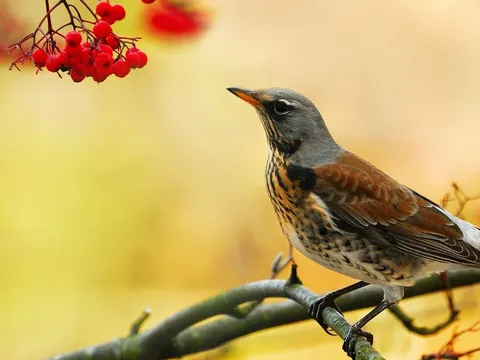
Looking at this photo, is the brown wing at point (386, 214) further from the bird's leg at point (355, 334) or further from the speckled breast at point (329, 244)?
the bird's leg at point (355, 334)

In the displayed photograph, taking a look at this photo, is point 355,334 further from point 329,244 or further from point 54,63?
point 54,63

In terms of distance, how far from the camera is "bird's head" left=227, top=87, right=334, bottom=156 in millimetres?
1956

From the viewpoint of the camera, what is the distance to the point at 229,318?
2.06 metres

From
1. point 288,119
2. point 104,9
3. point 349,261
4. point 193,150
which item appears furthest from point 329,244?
point 193,150

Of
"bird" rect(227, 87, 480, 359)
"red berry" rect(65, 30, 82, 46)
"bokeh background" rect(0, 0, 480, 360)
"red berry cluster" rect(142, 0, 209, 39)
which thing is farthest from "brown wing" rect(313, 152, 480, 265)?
"bokeh background" rect(0, 0, 480, 360)

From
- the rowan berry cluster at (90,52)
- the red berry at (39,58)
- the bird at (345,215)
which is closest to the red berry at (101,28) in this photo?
the rowan berry cluster at (90,52)

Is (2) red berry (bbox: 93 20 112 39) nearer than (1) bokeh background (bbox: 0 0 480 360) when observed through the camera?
Yes

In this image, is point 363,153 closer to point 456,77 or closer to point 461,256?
point 456,77

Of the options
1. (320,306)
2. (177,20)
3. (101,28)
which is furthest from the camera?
(177,20)

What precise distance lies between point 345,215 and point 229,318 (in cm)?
42

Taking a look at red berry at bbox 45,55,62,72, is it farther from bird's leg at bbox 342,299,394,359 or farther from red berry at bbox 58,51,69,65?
bird's leg at bbox 342,299,394,359

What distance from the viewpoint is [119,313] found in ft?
10.4

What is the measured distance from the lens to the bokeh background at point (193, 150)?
3.25m

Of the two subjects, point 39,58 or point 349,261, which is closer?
point 39,58
